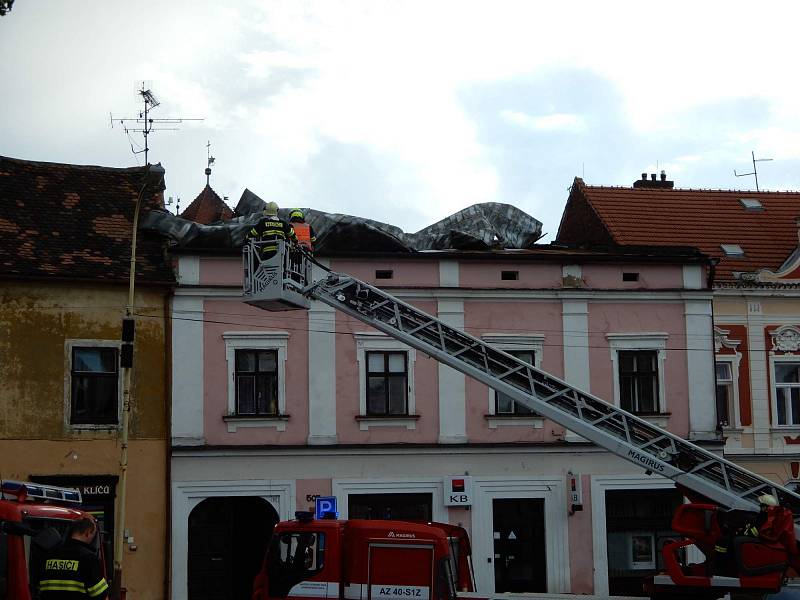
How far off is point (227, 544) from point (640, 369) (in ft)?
29.9

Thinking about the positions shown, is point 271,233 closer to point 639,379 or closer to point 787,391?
point 639,379

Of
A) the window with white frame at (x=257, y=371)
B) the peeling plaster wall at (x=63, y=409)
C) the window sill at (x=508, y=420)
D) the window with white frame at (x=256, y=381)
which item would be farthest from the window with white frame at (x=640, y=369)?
the peeling plaster wall at (x=63, y=409)

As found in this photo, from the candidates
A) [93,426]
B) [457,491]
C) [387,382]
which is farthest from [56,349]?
[457,491]

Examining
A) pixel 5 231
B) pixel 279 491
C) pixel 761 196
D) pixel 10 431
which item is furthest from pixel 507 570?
pixel 761 196

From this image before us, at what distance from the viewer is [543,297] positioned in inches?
969

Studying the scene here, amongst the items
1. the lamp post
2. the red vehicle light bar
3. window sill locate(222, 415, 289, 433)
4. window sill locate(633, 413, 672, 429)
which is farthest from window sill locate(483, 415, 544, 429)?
the red vehicle light bar

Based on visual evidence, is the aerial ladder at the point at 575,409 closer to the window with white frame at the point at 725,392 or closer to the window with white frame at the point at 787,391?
the window with white frame at the point at 725,392

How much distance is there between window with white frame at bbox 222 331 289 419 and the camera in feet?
77.1

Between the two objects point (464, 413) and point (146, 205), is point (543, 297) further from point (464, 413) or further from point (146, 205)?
point (146, 205)

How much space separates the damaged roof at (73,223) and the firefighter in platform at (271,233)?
536 centimetres

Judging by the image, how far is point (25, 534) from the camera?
11.6 m

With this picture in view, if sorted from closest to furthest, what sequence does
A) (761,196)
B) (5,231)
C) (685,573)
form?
1. (685,573)
2. (5,231)
3. (761,196)

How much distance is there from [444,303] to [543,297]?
2074 mm

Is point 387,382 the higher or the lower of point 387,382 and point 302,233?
the lower
